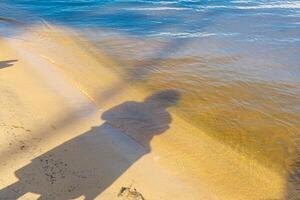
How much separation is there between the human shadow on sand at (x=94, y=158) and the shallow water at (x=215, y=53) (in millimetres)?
797

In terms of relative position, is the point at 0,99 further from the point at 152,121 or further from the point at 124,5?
the point at 124,5

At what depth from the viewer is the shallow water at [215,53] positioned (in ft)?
19.4

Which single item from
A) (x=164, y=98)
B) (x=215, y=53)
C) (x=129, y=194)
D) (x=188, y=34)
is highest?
(x=188, y=34)

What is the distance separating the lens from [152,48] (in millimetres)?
9078

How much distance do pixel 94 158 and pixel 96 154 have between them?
85 mm

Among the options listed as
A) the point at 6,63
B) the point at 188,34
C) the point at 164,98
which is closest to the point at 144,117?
the point at 164,98

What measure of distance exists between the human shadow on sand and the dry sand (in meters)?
0.01

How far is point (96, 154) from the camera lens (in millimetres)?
4961

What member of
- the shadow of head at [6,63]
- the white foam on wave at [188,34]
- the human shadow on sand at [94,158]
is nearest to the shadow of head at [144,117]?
the human shadow on sand at [94,158]

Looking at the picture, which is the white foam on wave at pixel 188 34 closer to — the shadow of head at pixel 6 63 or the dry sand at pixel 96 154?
the dry sand at pixel 96 154

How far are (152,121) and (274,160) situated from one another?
5.91 ft

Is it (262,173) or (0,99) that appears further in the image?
(0,99)

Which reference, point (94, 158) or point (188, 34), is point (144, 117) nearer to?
point (94, 158)

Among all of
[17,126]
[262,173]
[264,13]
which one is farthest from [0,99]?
[264,13]
